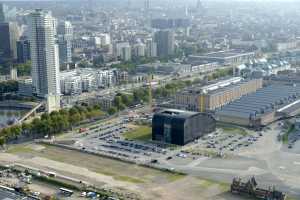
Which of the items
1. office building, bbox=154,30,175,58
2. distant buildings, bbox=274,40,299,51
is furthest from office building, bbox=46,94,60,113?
distant buildings, bbox=274,40,299,51

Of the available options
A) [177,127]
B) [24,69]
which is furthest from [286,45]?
[177,127]

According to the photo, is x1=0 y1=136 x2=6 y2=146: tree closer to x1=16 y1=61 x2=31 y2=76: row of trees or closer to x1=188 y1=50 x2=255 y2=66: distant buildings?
x1=16 y1=61 x2=31 y2=76: row of trees

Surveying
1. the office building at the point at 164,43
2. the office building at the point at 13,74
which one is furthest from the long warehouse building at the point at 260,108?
the office building at the point at 164,43

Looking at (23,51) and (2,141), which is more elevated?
(23,51)

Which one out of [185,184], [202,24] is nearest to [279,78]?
[185,184]

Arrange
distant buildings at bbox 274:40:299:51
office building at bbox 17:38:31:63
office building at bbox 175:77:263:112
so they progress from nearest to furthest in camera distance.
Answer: office building at bbox 175:77:263:112
office building at bbox 17:38:31:63
distant buildings at bbox 274:40:299:51

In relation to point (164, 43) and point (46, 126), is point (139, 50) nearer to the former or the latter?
point (164, 43)

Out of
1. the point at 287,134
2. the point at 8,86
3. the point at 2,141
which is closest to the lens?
the point at 2,141
